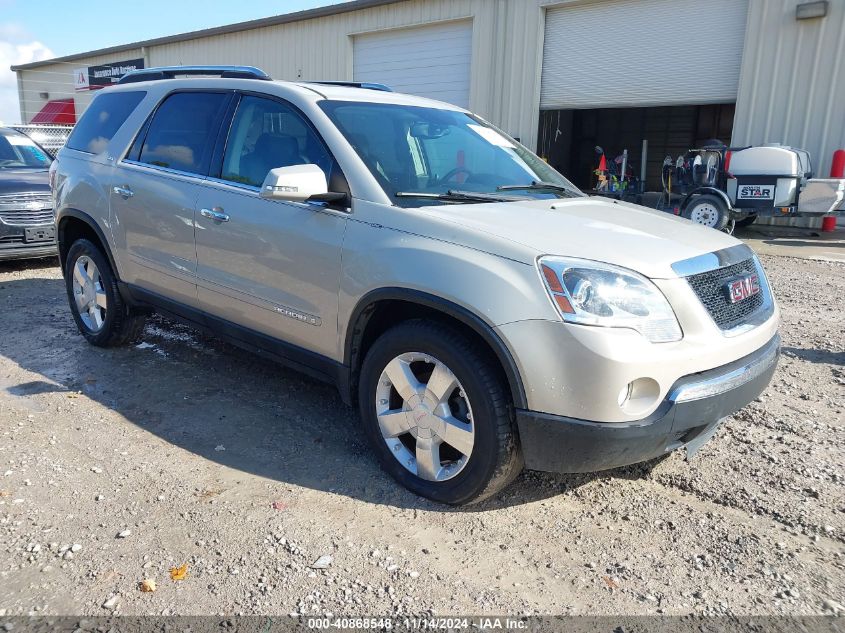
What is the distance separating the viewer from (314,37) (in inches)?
774

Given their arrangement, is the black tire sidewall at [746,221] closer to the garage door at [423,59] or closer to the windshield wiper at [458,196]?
the garage door at [423,59]

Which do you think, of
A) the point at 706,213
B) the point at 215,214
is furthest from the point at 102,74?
the point at 215,214

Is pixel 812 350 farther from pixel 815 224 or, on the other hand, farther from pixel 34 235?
pixel 815 224

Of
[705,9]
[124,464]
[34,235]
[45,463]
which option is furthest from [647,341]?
[705,9]

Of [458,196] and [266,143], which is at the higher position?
[266,143]

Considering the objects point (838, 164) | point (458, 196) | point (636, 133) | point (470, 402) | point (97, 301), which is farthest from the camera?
point (636, 133)

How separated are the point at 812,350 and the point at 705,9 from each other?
35.2 feet

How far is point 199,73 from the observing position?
4809 millimetres

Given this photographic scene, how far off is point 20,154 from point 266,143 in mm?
7253

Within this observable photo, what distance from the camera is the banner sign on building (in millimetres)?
26697

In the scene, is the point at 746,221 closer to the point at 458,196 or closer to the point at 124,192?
the point at 458,196

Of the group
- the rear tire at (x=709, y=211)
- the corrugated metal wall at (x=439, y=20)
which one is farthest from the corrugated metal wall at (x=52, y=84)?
the rear tire at (x=709, y=211)

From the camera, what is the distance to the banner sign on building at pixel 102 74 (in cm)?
2670

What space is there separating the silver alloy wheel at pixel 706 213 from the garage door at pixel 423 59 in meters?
7.30
